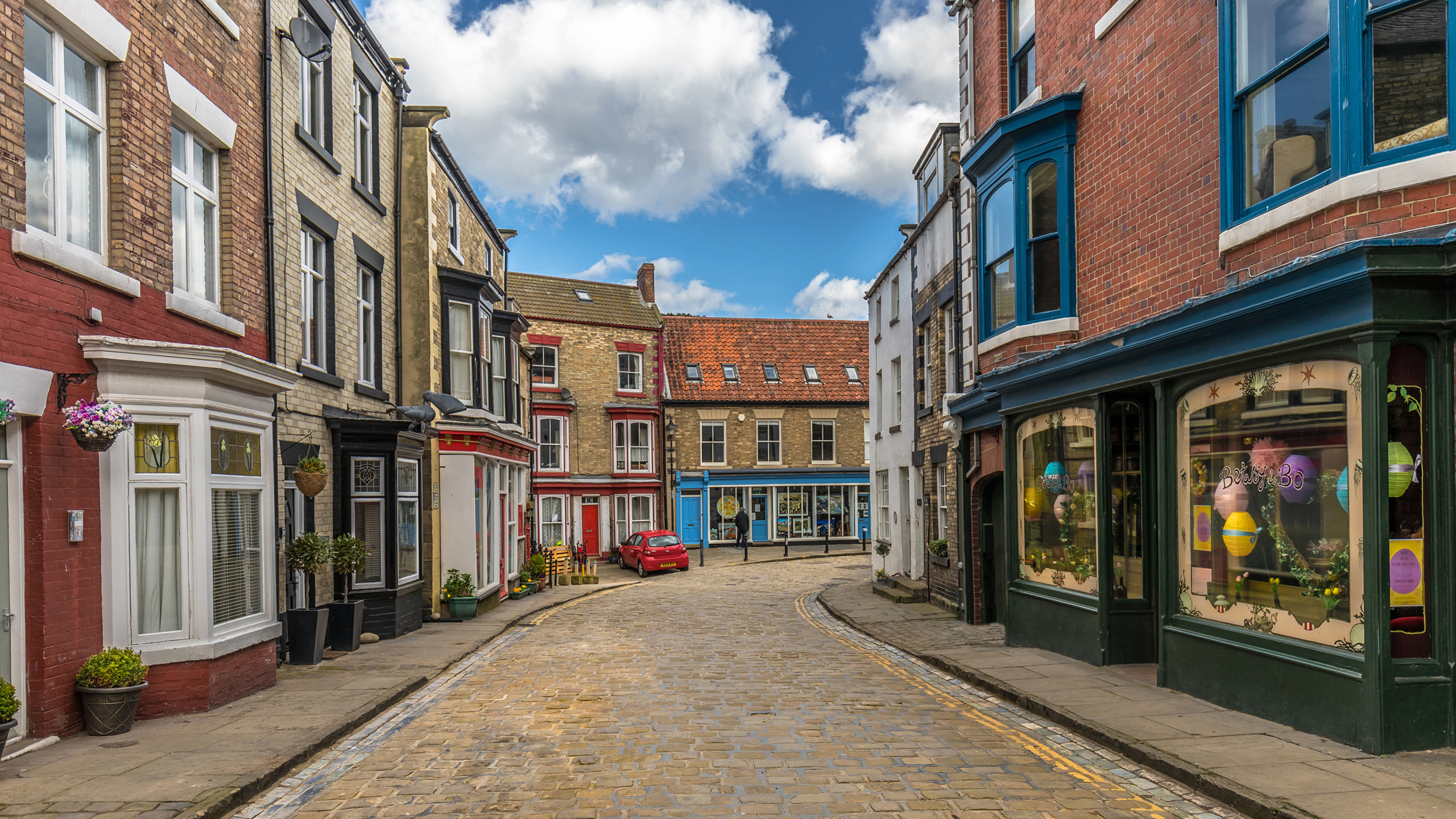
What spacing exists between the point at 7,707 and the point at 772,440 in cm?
3519

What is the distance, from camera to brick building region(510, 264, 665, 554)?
1453 inches

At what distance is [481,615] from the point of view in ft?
61.9

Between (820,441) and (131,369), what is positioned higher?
(131,369)

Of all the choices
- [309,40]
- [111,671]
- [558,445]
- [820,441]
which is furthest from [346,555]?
[820,441]

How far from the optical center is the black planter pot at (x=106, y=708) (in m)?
8.25

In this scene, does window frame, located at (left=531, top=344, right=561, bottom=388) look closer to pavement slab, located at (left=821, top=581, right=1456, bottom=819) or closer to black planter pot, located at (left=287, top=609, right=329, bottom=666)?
black planter pot, located at (left=287, top=609, right=329, bottom=666)

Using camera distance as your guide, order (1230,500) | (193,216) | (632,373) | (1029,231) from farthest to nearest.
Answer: (632,373) → (1029,231) → (193,216) → (1230,500)

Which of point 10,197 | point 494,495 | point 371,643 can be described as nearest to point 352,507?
point 371,643

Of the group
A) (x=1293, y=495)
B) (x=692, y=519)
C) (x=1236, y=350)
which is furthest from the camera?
(x=692, y=519)

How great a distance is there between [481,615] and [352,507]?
4714 mm

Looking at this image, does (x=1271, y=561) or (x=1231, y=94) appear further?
(x=1231, y=94)

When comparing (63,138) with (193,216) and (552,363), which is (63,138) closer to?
(193,216)

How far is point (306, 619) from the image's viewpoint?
12477 millimetres

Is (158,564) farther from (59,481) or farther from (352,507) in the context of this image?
(352,507)
